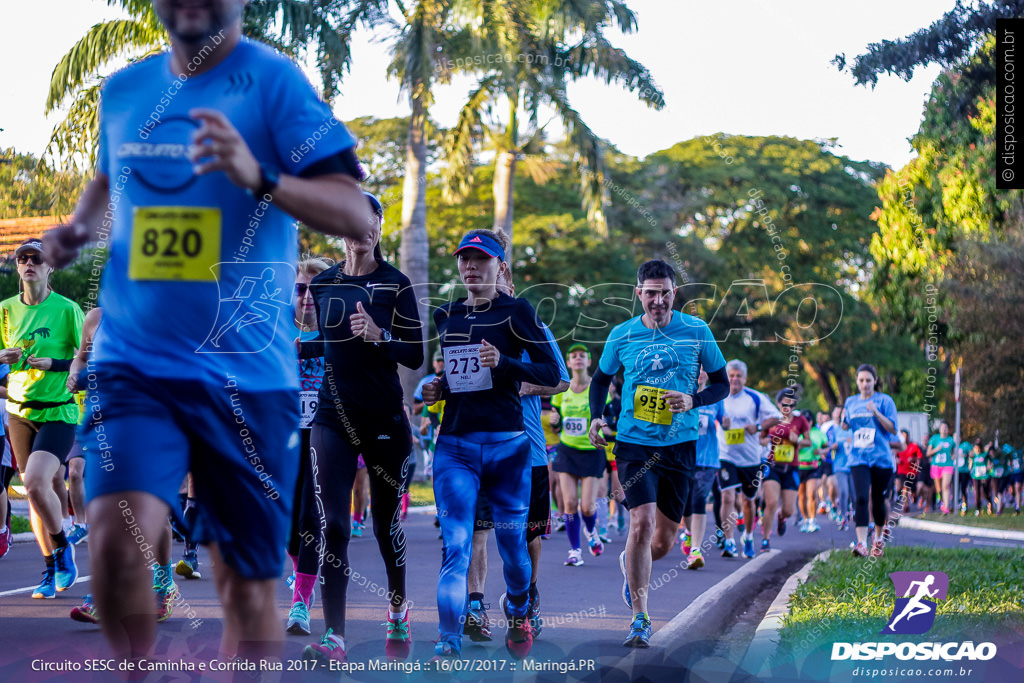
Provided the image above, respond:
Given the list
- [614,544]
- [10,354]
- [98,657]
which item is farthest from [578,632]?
[614,544]

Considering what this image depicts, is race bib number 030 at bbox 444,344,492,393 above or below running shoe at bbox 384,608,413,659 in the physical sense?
above

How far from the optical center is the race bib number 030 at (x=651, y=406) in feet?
22.6

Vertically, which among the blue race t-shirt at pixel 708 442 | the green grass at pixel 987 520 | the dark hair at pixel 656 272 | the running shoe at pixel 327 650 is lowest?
the green grass at pixel 987 520

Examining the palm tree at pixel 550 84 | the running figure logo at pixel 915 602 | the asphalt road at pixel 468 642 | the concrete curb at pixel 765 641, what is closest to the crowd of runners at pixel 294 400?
the asphalt road at pixel 468 642

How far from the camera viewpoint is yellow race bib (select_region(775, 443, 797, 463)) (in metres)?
14.3

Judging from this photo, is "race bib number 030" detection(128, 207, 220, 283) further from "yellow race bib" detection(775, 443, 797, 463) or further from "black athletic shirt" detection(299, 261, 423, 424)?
"yellow race bib" detection(775, 443, 797, 463)

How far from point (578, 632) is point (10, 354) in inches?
155

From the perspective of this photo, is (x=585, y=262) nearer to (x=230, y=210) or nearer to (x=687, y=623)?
(x=687, y=623)

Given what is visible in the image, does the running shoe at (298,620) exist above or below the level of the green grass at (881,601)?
above

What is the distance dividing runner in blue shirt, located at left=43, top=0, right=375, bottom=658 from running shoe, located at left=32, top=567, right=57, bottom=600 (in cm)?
509

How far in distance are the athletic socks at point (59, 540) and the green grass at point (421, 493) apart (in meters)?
11.1

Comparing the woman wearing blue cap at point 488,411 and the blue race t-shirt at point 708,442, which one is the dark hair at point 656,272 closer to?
the woman wearing blue cap at point 488,411

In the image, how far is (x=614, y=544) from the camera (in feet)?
45.5

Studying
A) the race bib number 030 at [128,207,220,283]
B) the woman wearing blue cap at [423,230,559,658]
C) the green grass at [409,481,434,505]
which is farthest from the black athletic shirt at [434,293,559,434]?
the green grass at [409,481,434,505]
